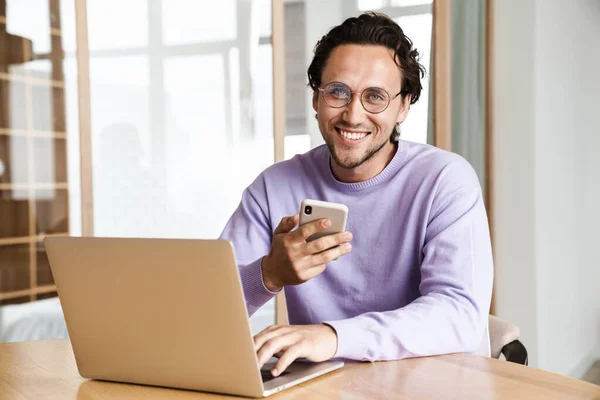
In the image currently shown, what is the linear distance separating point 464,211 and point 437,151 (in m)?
0.25

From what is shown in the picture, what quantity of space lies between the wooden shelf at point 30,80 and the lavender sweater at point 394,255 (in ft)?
3.56

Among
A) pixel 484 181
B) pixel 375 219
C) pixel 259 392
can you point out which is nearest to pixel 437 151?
pixel 375 219

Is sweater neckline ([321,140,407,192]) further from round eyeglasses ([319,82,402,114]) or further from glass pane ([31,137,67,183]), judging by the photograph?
glass pane ([31,137,67,183])

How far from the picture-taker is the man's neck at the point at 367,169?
1737mm

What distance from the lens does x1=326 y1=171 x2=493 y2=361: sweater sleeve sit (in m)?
1.24

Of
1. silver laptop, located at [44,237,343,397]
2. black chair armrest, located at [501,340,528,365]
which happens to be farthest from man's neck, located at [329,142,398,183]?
silver laptop, located at [44,237,343,397]

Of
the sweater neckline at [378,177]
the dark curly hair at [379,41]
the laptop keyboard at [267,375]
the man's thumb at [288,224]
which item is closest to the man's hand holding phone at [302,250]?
the man's thumb at [288,224]

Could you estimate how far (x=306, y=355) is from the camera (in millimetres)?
1149

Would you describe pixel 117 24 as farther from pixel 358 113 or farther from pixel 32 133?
pixel 358 113

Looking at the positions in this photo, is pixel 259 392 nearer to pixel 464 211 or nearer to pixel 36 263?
pixel 464 211

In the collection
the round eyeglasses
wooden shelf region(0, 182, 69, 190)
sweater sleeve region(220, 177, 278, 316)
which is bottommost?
sweater sleeve region(220, 177, 278, 316)

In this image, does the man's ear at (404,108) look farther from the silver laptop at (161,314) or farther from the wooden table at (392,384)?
the silver laptop at (161,314)

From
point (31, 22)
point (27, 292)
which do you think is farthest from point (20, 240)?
point (31, 22)

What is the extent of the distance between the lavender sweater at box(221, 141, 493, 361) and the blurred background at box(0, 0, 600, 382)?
3.39 feet
